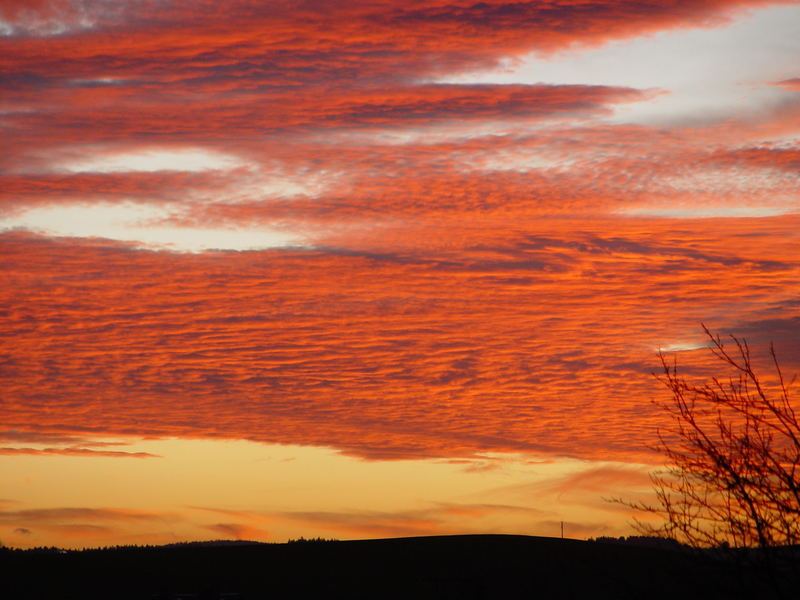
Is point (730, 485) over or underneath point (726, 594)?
over

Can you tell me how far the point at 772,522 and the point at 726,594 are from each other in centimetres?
113

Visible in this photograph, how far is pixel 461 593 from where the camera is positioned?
4753 centimetres

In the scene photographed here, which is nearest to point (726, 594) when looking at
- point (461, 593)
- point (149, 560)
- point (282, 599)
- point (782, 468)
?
point (782, 468)

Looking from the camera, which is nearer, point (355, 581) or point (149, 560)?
point (355, 581)

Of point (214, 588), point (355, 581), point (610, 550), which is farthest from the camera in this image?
point (610, 550)

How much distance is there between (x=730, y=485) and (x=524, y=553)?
50320 mm

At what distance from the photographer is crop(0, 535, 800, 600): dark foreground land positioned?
5056cm

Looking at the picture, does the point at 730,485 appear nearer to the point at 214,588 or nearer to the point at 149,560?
the point at 214,588

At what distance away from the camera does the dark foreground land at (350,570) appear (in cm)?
5056

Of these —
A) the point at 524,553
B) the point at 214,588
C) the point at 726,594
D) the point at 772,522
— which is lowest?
the point at 726,594

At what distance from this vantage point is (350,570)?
5853cm

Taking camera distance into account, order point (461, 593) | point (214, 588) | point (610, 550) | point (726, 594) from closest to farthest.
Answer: point (726, 594) < point (461, 593) < point (214, 588) < point (610, 550)

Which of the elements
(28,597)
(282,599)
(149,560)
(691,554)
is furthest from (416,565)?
(691,554)

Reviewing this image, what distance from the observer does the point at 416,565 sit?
59875mm
